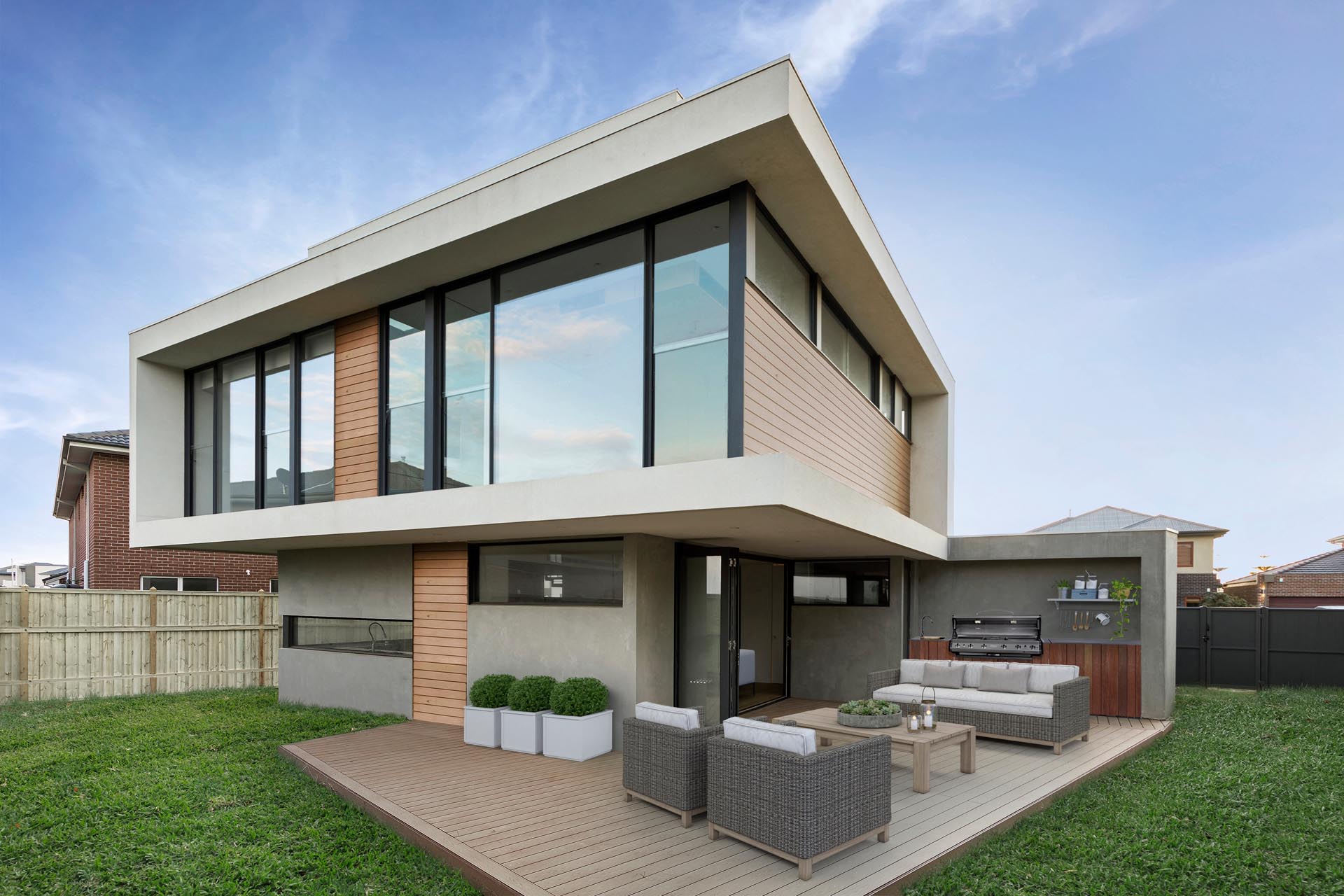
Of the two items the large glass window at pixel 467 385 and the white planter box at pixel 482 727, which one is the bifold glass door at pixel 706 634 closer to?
the white planter box at pixel 482 727

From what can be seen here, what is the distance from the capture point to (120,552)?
51.7 feet

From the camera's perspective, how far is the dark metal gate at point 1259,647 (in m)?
12.3

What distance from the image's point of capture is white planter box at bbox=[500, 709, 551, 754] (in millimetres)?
7879

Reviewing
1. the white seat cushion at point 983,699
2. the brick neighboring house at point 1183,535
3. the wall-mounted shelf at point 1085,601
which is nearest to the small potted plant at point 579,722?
the white seat cushion at point 983,699

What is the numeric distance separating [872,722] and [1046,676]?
309cm

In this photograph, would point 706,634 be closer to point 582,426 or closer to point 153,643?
point 582,426

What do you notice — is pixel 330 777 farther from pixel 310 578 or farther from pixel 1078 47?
pixel 1078 47

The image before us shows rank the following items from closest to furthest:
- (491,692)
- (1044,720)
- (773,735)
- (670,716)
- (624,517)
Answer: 1. (773,735)
2. (670,716)
3. (624,517)
4. (1044,720)
5. (491,692)

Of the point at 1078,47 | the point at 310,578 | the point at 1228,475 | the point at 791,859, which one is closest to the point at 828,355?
the point at 791,859


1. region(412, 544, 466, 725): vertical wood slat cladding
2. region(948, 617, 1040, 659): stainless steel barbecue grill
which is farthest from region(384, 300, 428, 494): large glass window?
region(948, 617, 1040, 659): stainless steel barbecue grill

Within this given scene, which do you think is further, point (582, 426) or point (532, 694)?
point (532, 694)

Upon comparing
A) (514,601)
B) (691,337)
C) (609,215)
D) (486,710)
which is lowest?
(486,710)

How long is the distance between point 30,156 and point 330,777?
15.5 meters

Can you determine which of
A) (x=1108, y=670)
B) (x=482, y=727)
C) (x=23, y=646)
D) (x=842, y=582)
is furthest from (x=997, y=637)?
(x=23, y=646)
